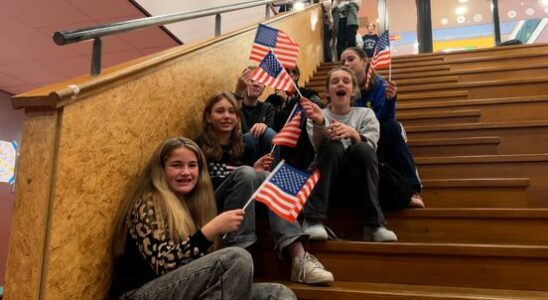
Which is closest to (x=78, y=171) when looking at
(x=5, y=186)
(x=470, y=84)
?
(x=470, y=84)

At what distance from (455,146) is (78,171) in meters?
2.13

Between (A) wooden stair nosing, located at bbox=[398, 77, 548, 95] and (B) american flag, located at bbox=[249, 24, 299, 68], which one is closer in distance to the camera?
(B) american flag, located at bbox=[249, 24, 299, 68]

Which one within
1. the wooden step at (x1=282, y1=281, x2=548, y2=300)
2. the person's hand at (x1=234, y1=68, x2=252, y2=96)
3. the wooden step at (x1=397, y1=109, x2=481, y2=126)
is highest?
the person's hand at (x1=234, y1=68, x2=252, y2=96)

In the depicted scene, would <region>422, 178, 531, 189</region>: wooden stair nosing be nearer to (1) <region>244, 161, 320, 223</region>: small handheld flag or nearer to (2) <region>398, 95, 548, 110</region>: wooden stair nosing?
(1) <region>244, 161, 320, 223</region>: small handheld flag

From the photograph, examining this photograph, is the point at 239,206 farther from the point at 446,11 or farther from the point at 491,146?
the point at 446,11

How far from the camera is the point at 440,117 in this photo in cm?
306

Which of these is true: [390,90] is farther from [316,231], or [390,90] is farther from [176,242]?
[176,242]

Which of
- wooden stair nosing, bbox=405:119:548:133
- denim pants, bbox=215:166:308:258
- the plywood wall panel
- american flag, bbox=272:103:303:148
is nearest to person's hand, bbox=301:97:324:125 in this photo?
american flag, bbox=272:103:303:148

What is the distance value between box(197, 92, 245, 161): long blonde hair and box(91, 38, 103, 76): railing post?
1.99ft

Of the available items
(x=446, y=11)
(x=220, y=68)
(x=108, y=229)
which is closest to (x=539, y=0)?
(x=446, y=11)

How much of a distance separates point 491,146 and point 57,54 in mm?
3841

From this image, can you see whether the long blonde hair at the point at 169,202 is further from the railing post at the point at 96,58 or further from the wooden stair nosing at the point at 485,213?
the wooden stair nosing at the point at 485,213

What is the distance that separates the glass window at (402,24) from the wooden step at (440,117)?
5.68 metres

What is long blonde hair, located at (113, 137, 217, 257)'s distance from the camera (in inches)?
54.4
